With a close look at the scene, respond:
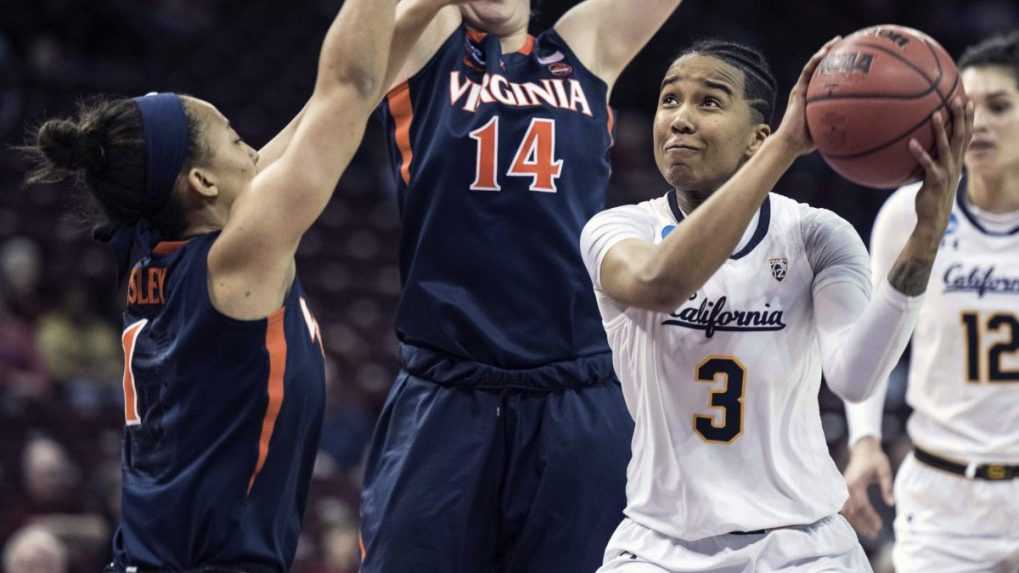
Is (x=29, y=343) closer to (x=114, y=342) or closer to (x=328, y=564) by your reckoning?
(x=114, y=342)

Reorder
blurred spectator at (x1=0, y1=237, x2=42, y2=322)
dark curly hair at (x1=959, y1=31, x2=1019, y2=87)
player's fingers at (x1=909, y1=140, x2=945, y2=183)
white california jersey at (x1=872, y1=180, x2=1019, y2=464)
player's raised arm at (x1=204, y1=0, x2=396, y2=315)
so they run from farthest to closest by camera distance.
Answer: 1. blurred spectator at (x1=0, y1=237, x2=42, y2=322)
2. dark curly hair at (x1=959, y1=31, x2=1019, y2=87)
3. white california jersey at (x1=872, y1=180, x2=1019, y2=464)
4. player's raised arm at (x1=204, y1=0, x2=396, y2=315)
5. player's fingers at (x1=909, y1=140, x2=945, y2=183)

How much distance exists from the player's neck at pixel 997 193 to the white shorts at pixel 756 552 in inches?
91.6

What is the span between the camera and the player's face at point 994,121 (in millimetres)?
5684

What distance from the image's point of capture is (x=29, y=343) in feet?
35.5

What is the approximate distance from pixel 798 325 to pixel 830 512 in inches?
19.4

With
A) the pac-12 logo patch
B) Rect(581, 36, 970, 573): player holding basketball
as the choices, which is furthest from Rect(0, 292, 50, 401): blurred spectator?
the pac-12 logo patch

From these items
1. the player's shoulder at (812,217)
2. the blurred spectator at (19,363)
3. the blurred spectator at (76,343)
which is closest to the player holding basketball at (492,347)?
the player's shoulder at (812,217)

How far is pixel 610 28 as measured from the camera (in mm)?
4887

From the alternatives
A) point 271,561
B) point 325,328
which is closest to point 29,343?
point 325,328

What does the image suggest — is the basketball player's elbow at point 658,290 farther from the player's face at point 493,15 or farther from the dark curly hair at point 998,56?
the dark curly hair at point 998,56

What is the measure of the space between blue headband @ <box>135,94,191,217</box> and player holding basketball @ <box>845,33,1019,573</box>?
2.81 m

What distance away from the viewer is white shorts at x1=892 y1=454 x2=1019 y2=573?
17.6 feet

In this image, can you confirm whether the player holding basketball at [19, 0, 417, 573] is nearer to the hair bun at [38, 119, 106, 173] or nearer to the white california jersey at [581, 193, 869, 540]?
the hair bun at [38, 119, 106, 173]

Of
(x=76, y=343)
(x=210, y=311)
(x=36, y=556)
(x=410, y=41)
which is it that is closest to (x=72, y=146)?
(x=210, y=311)
